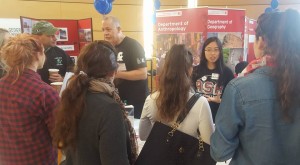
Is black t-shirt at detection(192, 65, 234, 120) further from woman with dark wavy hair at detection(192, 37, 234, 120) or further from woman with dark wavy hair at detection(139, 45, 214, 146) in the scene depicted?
woman with dark wavy hair at detection(139, 45, 214, 146)

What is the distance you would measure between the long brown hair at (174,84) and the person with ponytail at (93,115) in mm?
306

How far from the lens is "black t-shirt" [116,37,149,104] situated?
A: 8.27ft

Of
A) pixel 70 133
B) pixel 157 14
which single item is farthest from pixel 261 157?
pixel 157 14

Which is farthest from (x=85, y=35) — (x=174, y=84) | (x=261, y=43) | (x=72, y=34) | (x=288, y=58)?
(x=288, y=58)

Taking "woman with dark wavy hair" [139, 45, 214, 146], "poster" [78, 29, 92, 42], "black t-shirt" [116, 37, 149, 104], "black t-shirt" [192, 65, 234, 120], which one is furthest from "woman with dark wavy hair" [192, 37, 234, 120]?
"poster" [78, 29, 92, 42]

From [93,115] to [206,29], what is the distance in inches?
110

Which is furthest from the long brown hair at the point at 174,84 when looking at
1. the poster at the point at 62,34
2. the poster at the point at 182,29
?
the poster at the point at 62,34

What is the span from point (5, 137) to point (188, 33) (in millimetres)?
2795

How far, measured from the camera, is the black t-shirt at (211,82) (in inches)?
94.9

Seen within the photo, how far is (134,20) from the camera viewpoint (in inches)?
243

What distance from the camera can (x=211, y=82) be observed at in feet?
7.97

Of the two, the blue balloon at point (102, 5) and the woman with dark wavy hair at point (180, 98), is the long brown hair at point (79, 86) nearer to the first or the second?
the woman with dark wavy hair at point (180, 98)

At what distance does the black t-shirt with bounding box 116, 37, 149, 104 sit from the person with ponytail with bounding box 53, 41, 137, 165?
1430 mm

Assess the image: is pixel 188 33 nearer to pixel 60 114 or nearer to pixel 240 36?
pixel 240 36
